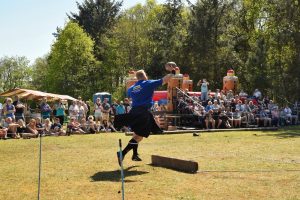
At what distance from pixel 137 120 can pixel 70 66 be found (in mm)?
43827

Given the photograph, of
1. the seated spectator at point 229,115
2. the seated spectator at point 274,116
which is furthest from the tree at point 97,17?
the seated spectator at point 229,115

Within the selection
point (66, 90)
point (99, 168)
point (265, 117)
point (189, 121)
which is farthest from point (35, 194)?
point (66, 90)

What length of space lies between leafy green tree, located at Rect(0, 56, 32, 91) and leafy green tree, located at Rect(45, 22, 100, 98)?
25516mm

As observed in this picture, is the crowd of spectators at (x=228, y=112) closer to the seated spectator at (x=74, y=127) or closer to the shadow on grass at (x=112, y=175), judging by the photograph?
the seated spectator at (x=74, y=127)

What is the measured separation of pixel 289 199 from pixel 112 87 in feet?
163

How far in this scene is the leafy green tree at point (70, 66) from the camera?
5062 centimetres

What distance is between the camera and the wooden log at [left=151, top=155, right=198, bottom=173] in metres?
7.47

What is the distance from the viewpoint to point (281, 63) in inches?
1211

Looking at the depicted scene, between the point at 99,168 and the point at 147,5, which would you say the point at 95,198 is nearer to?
the point at 99,168

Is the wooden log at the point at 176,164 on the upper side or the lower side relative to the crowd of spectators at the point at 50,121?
lower

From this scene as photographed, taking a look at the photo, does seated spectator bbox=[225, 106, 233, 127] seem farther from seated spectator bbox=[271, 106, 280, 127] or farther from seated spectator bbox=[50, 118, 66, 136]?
seated spectator bbox=[50, 118, 66, 136]

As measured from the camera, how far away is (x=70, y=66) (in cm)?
5116

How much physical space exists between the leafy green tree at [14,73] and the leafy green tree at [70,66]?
25516 millimetres

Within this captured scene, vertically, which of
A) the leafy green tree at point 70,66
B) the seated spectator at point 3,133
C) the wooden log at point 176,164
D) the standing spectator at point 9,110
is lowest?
the wooden log at point 176,164
